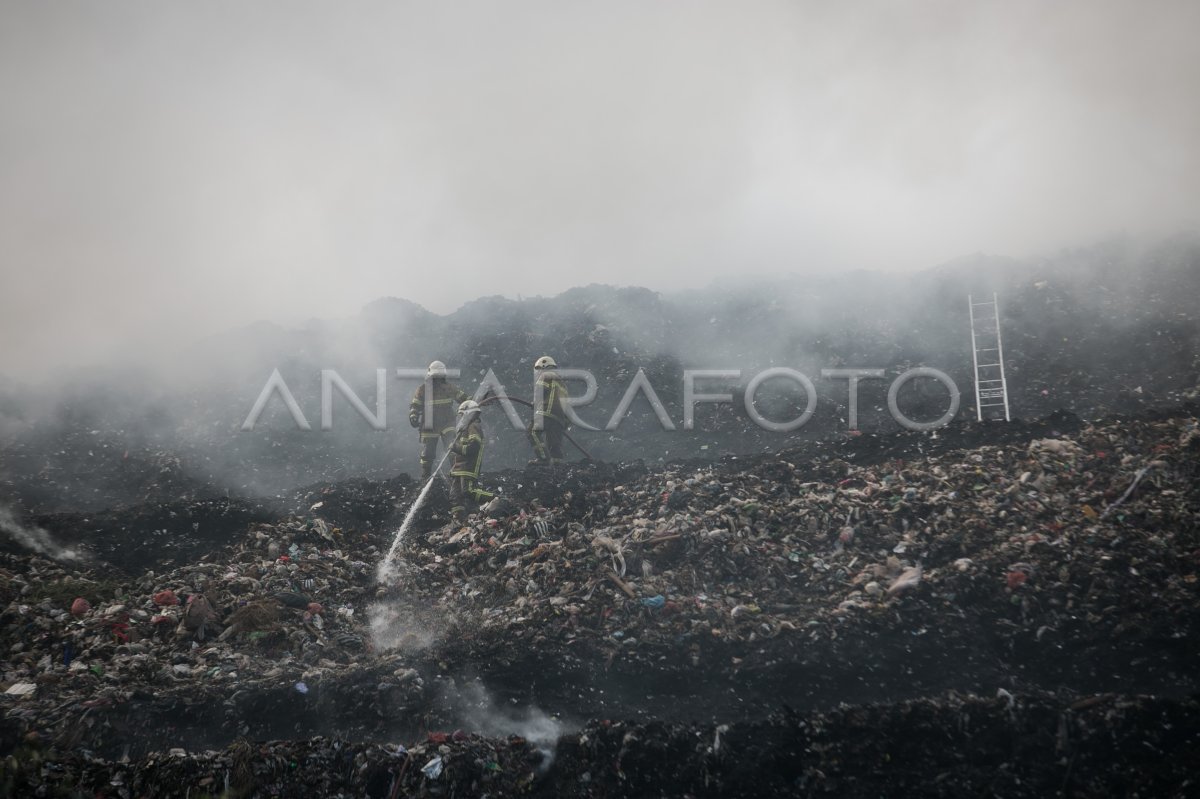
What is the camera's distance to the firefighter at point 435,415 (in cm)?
956

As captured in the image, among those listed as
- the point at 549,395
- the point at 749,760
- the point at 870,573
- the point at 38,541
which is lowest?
the point at 749,760

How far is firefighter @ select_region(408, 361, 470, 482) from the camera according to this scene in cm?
956

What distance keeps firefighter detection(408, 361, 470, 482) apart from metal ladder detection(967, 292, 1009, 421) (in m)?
7.86

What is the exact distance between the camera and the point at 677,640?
Result: 562 centimetres

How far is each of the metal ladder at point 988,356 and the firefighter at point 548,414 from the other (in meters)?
6.33

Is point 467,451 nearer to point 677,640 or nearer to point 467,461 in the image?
point 467,461

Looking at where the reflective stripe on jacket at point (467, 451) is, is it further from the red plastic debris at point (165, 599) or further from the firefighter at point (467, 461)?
the red plastic debris at point (165, 599)

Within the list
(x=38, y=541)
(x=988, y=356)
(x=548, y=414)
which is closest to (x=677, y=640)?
(x=548, y=414)

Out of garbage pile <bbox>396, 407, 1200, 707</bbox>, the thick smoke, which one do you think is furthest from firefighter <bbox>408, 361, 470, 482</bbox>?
the thick smoke

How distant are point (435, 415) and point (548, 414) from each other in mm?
1628

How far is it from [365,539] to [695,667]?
Result: 4362 millimetres

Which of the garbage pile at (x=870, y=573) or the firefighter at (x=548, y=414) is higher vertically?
the firefighter at (x=548, y=414)

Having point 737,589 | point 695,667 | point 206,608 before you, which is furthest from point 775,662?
point 206,608

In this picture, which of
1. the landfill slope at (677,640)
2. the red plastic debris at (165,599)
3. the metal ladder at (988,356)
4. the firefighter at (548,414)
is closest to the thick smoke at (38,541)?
the landfill slope at (677,640)
